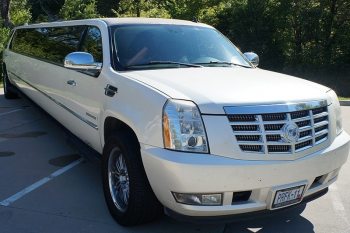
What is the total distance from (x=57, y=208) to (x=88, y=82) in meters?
1.35

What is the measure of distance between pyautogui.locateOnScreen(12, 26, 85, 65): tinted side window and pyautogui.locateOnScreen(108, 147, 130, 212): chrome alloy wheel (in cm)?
191

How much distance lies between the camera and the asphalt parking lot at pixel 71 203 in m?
4.25

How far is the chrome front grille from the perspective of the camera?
11.6 ft

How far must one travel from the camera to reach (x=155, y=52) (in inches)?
193

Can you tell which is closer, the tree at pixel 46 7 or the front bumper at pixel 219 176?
the front bumper at pixel 219 176

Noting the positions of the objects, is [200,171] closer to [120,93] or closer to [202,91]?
[202,91]

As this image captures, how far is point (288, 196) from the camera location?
3768 mm

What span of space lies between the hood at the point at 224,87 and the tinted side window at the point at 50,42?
1.84 metres

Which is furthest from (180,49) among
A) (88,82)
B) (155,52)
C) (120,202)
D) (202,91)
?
(120,202)

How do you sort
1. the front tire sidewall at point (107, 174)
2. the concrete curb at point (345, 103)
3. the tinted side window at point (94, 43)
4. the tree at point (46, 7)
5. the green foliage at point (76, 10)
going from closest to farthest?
the front tire sidewall at point (107, 174), the tinted side window at point (94, 43), the concrete curb at point (345, 103), the green foliage at point (76, 10), the tree at point (46, 7)

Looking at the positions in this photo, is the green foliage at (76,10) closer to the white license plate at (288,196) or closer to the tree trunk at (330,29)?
the tree trunk at (330,29)

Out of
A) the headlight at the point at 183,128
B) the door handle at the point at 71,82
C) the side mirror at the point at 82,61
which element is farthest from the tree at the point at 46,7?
the headlight at the point at 183,128

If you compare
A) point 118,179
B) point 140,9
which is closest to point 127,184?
point 118,179

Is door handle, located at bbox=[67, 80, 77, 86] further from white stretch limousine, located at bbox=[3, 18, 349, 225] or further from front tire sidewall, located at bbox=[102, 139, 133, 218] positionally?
front tire sidewall, located at bbox=[102, 139, 133, 218]
